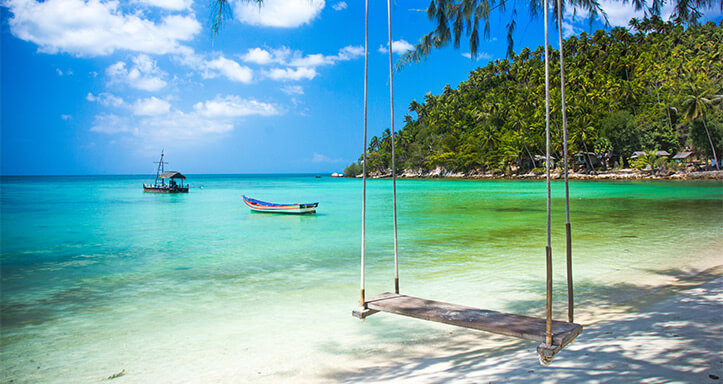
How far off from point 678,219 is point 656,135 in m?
38.8

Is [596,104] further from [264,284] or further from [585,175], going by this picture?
[264,284]

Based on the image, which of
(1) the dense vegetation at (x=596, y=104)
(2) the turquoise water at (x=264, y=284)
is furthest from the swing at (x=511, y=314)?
(1) the dense vegetation at (x=596, y=104)

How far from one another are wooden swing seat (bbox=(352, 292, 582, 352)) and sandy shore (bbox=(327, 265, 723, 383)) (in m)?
0.30

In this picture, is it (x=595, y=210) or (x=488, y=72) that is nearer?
(x=595, y=210)

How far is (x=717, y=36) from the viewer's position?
5322 cm

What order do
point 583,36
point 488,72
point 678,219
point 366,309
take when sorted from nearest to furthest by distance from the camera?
1. point 366,309
2. point 678,219
3. point 583,36
4. point 488,72

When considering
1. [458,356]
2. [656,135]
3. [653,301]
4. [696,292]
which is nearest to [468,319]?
[458,356]

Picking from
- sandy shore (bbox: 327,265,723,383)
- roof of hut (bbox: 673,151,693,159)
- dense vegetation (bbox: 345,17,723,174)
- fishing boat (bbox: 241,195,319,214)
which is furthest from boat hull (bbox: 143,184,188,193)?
roof of hut (bbox: 673,151,693,159)

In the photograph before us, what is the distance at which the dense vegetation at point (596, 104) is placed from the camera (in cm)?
4769

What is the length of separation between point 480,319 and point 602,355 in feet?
3.26

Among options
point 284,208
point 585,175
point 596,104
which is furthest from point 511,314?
point 596,104

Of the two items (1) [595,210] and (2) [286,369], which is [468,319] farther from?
(1) [595,210]

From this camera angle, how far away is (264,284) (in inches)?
306

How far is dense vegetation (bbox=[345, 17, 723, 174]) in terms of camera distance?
156 ft
